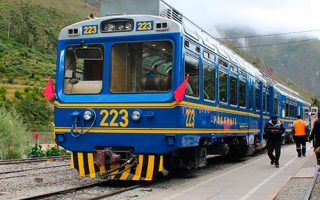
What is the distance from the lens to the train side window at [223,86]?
13305 mm

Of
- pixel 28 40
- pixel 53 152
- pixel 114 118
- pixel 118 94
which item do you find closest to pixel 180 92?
pixel 118 94

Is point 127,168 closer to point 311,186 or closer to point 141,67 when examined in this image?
point 141,67

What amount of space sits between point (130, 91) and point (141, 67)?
0.55 meters

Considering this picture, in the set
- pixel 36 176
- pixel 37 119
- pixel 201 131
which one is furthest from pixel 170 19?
pixel 37 119

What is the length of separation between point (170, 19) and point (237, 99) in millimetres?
5512

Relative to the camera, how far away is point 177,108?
33.6 ft

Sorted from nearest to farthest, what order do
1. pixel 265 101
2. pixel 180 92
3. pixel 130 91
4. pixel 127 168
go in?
pixel 180 92
pixel 127 168
pixel 130 91
pixel 265 101

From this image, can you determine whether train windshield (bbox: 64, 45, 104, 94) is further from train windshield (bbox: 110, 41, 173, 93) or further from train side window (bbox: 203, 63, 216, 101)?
train side window (bbox: 203, 63, 216, 101)

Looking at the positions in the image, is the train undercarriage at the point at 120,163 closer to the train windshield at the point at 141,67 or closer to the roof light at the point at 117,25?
the train windshield at the point at 141,67

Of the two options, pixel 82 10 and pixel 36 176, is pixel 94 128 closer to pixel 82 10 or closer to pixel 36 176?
pixel 36 176

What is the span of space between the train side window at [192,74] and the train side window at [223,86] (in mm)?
1978

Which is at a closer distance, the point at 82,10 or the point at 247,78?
A: the point at 247,78

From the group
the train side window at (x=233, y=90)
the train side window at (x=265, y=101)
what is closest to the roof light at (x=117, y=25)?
the train side window at (x=233, y=90)

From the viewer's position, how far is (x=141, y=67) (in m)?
10.8
